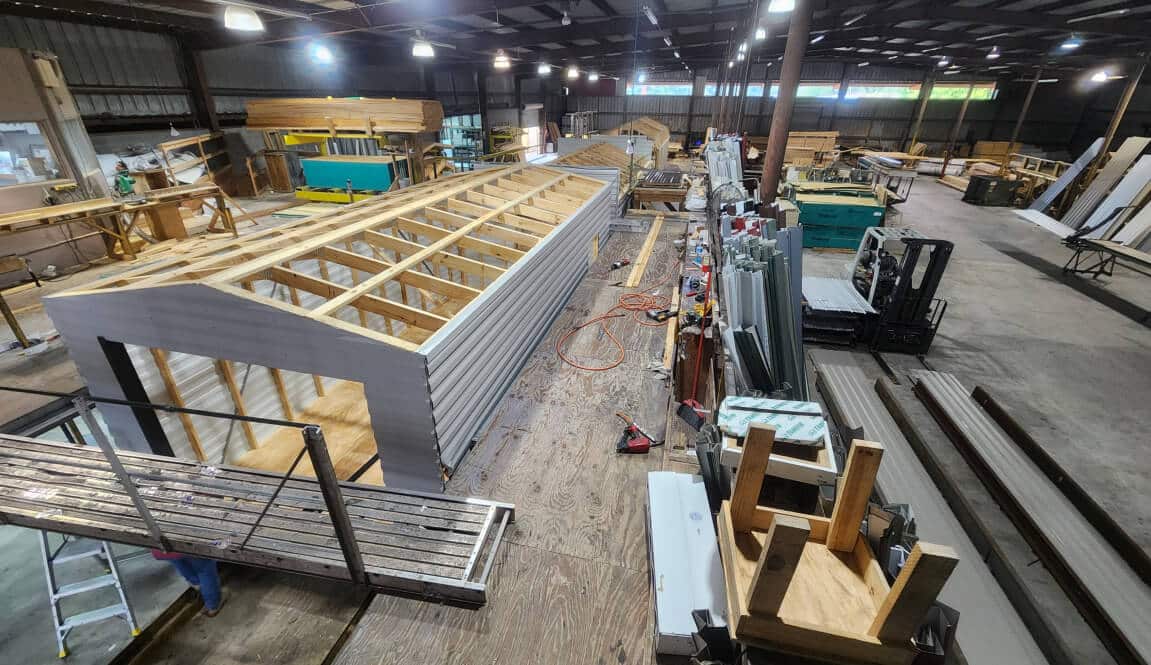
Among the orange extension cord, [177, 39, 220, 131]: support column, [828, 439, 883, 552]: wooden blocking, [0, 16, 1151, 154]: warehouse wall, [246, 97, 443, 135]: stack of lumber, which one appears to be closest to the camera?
[828, 439, 883, 552]: wooden blocking

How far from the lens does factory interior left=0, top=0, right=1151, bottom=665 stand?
2852 mm

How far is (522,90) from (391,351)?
101 feet

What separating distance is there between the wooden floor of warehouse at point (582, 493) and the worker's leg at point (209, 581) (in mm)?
130

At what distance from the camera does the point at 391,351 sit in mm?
3264

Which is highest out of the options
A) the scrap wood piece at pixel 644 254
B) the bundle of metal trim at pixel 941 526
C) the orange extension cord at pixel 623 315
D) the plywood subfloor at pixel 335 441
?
the scrap wood piece at pixel 644 254

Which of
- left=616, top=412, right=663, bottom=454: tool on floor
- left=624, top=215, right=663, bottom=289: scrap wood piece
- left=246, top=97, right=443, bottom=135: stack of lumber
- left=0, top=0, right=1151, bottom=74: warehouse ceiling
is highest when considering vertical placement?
left=0, top=0, right=1151, bottom=74: warehouse ceiling

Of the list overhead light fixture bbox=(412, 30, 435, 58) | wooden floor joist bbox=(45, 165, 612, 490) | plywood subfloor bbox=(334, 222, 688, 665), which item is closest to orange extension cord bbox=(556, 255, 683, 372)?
plywood subfloor bbox=(334, 222, 688, 665)

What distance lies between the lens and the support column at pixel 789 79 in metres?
6.65

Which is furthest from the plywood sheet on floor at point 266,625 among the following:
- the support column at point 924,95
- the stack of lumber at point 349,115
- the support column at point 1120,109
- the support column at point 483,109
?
the support column at point 924,95

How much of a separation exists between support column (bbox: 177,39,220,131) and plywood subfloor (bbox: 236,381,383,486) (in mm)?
11045

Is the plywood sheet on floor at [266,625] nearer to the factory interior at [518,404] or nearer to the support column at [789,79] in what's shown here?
the factory interior at [518,404]

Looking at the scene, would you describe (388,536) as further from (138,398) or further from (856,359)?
(856,359)

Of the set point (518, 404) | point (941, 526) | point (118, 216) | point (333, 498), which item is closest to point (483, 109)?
point (118, 216)

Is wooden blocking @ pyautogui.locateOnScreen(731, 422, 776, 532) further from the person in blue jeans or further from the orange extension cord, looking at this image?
the person in blue jeans
